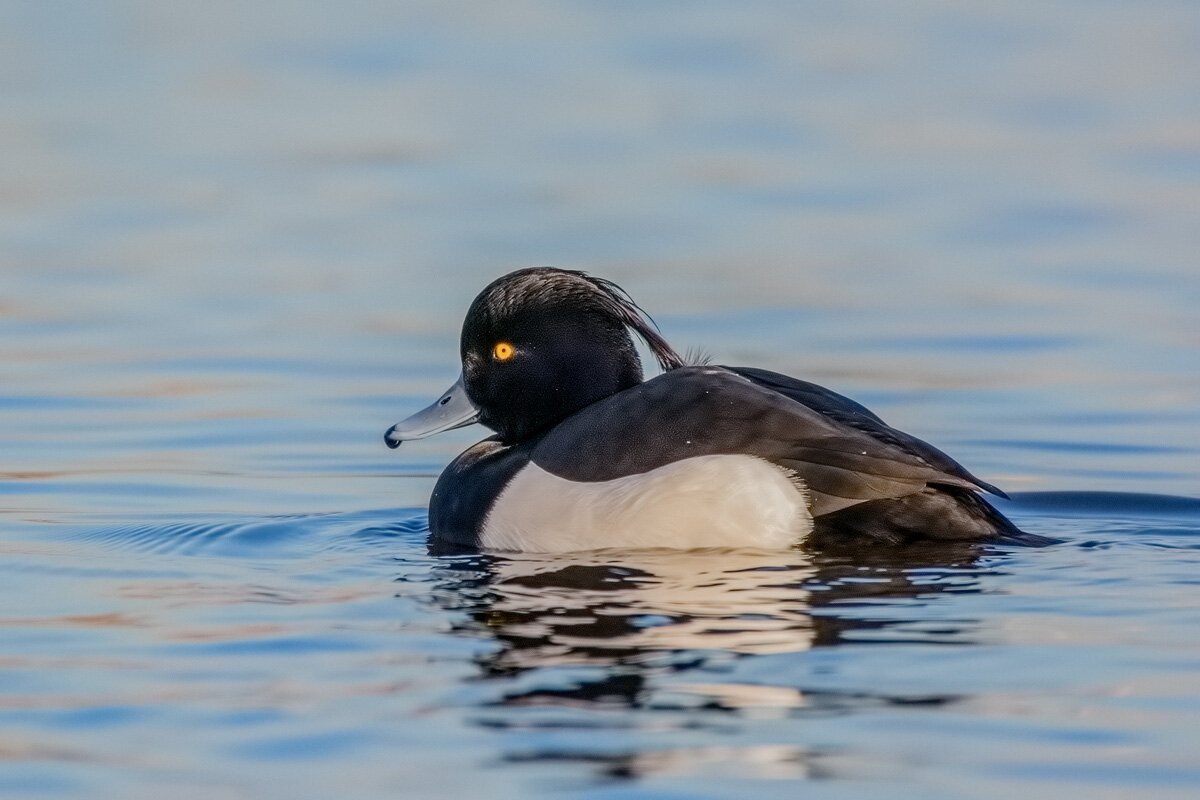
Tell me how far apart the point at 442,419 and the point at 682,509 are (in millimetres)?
1304

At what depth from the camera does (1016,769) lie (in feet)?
12.7

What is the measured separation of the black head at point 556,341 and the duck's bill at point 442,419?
21 centimetres

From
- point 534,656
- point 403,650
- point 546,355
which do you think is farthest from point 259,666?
point 546,355

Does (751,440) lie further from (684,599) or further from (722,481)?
(684,599)

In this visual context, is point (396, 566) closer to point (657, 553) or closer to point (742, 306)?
point (657, 553)

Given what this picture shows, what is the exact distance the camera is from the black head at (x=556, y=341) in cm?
655

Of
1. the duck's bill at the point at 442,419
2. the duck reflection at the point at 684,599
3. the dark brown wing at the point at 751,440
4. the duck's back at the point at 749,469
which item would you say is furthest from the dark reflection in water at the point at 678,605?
the duck's bill at the point at 442,419

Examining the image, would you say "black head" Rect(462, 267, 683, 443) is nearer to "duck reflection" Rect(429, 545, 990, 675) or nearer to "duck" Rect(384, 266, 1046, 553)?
"duck" Rect(384, 266, 1046, 553)

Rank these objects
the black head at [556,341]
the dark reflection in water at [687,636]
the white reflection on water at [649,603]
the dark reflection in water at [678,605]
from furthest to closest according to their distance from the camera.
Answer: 1. the black head at [556,341]
2. the white reflection on water at [649,603]
3. the dark reflection in water at [678,605]
4. the dark reflection in water at [687,636]

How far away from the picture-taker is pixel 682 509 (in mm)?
5848

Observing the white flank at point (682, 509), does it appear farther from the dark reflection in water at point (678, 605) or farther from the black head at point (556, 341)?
the black head at point (556, 341)

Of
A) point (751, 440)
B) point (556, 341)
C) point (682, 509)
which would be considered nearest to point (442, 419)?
point (556, 341)

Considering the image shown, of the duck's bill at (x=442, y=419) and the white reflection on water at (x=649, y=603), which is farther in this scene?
the duck's bill at (x=442, y=419)

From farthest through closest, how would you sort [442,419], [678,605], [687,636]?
1. [442,419]
2. [678,605]
3. [687,636]
